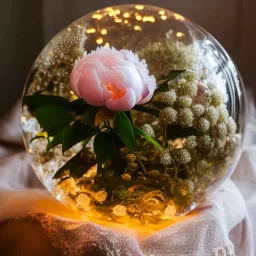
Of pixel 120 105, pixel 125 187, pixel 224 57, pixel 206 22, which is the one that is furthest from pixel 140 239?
pixel 206 22

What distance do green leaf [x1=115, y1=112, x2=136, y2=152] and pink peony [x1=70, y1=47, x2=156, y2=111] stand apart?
0.05 feet

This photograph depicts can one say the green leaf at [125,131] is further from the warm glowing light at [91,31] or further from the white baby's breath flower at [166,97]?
the warm glowing light at [91,31]

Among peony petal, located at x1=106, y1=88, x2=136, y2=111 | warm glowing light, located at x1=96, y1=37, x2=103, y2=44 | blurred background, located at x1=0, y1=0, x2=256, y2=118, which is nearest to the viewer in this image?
peony petal, located at x1=106, y1=88, x2=136, y2=111

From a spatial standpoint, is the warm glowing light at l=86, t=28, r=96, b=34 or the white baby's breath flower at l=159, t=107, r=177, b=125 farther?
the warm glowing light at l=86, t=28, r=96, b=34

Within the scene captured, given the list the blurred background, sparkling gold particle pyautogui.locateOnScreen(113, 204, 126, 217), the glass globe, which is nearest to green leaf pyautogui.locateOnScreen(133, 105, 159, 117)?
the glass globe

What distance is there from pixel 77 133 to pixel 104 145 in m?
0.03

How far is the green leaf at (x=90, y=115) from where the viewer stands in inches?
23.8

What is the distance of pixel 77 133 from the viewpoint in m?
0.61

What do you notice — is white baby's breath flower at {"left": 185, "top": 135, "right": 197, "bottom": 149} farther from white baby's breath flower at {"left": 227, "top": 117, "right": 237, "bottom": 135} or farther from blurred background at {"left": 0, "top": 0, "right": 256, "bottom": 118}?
blurred background at {"left": 0, "top": 0, "right": 256, "bottom": 118}

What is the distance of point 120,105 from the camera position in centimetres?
59

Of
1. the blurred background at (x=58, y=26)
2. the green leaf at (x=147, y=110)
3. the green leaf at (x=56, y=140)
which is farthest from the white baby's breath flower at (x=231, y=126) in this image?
the blurred background at (x=58, y=26)

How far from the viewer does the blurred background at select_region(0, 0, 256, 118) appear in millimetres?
1201

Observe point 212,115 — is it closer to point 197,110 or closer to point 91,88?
point 197,110

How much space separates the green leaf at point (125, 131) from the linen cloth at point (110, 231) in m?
0.11
